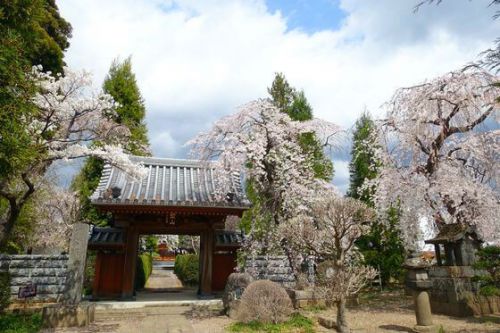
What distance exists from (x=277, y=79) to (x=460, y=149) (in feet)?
50.4

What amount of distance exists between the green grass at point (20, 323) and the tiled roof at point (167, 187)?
3.31 metres

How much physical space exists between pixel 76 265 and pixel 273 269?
676 centimetres

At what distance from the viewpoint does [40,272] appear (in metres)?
10.9

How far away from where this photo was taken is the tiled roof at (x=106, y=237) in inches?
428

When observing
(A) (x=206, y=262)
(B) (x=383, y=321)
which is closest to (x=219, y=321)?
(A) (x=206, y=262)

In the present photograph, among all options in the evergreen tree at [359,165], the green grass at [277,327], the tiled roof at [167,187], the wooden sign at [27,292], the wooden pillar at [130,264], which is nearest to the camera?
the green grass at [277,327]

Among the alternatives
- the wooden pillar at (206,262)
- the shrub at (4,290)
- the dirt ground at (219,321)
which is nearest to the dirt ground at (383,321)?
the dirt ground at (219,321)

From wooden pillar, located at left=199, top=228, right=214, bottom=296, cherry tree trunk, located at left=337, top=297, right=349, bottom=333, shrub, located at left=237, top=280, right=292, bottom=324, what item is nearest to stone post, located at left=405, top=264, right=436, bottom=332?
cherry tree trunk, located at left=337, top=297, right=349, bottom=333

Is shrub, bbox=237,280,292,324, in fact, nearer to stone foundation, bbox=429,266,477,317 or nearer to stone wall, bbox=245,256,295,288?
stone wall, bbox=245,256,295,288

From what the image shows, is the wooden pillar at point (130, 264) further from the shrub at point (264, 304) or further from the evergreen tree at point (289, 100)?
the evergreen tree at point (289, 100)

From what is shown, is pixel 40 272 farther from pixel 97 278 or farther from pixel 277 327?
pixel 277 327

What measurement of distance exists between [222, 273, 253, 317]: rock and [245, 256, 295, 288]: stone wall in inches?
106

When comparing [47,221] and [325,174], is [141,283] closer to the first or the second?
[47,221]

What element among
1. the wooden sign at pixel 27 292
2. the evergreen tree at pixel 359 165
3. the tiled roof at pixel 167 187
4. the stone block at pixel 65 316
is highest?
the evergreen tree at pixel 359 165
